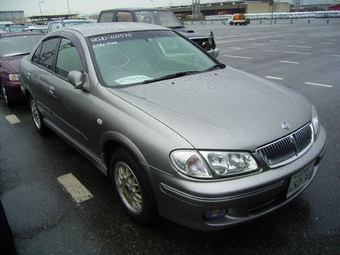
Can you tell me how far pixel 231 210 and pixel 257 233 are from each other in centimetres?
57

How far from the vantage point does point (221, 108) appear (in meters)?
2.33

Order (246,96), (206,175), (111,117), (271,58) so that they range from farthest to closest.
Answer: (271,58) < (246,96) < (111,117) < (206,175)

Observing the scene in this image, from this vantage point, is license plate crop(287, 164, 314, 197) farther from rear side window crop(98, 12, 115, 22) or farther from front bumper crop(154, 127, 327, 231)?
rear side window crop(98, 12, 115, 22)

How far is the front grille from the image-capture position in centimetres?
203

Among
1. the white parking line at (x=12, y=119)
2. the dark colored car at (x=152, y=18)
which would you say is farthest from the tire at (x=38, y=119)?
the dark colored car at (x=152, y=18)

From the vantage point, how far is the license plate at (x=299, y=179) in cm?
214

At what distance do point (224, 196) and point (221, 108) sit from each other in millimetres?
771

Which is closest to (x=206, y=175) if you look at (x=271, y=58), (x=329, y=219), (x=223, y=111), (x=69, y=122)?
(x=223, y=111)

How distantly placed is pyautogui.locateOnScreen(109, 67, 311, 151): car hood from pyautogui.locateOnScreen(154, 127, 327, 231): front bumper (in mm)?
238

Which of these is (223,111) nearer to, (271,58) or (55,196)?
(55,196)

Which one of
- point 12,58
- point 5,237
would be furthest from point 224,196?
point 12,58

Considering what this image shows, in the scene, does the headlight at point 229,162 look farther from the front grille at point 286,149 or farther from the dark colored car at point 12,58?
the dark colored car at point 12,58

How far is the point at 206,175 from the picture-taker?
6.26 feet

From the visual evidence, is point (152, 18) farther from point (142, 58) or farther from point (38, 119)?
point (142, 58)
